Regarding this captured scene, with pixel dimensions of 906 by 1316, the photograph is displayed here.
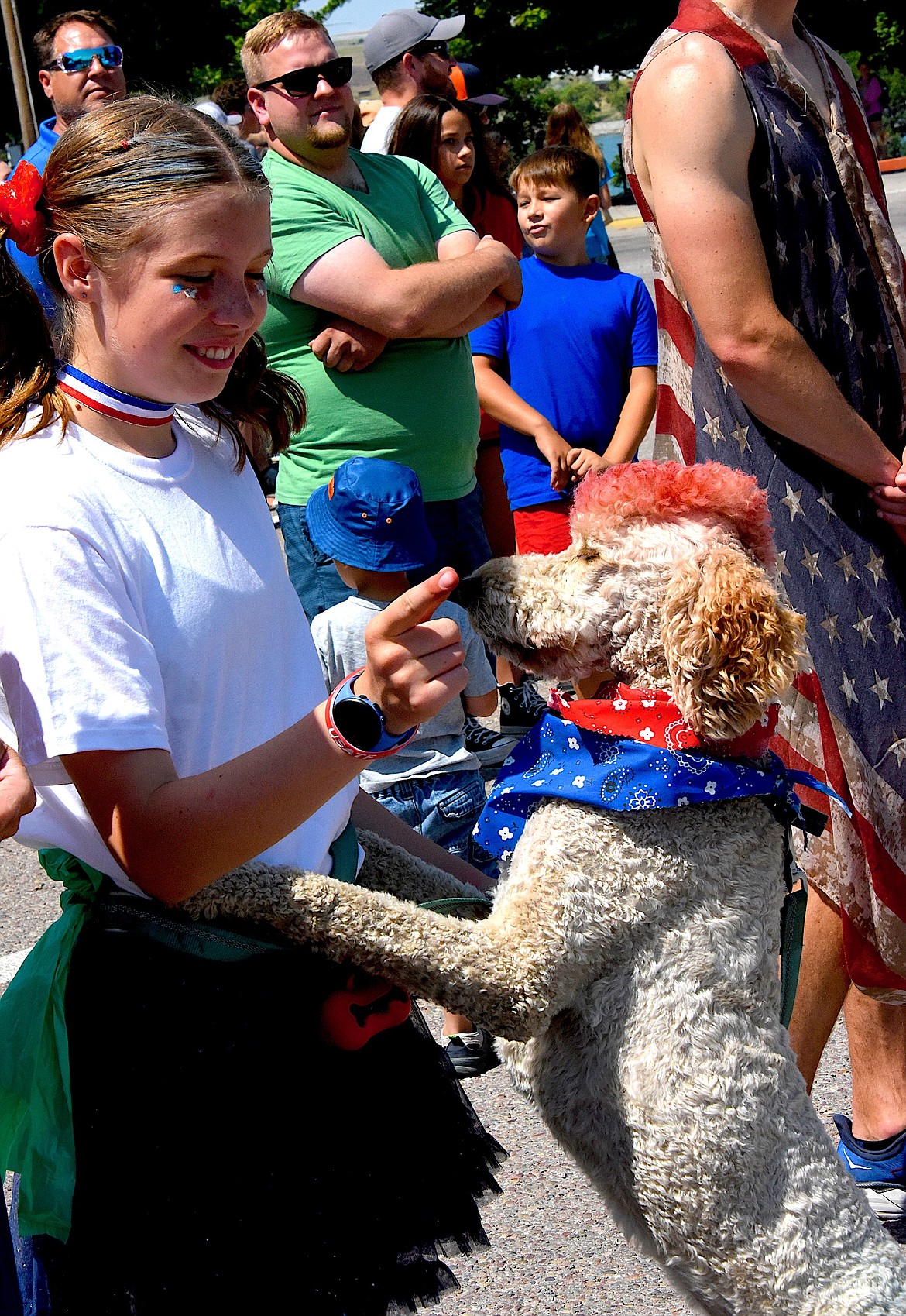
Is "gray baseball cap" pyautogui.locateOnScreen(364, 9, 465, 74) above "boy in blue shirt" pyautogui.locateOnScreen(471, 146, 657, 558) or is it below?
above

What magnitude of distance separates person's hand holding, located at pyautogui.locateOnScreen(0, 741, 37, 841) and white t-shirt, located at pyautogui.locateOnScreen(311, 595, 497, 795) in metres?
1.70

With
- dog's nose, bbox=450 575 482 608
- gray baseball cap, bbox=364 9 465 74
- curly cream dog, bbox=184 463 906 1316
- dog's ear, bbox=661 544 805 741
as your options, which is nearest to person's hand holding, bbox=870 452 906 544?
curly cream dog, bbox=184 463 906 1316

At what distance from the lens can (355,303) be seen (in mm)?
3406

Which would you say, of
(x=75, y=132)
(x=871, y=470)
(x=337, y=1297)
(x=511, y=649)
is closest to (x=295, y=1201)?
(x=337, y=1297)

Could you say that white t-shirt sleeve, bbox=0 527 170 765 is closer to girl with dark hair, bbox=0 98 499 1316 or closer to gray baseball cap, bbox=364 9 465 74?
girl with dark hair, bbox=0 98 499 1316

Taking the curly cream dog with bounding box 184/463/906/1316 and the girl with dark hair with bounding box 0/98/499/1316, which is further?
the curly cream dog with bounding box 184/463/906/1316

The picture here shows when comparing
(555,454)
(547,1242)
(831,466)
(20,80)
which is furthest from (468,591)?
(20,80)

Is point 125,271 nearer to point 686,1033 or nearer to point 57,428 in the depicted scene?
point 57,428

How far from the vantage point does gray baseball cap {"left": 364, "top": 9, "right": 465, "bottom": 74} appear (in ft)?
18.9

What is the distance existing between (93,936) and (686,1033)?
2.56 feet

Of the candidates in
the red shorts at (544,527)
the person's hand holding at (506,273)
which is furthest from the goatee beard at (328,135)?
the red shorts at (544,527)

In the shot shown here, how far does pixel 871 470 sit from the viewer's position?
2.41 m

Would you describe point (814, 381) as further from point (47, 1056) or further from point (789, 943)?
point (47, 1056)

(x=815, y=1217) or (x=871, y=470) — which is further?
(x=871, y=470)
